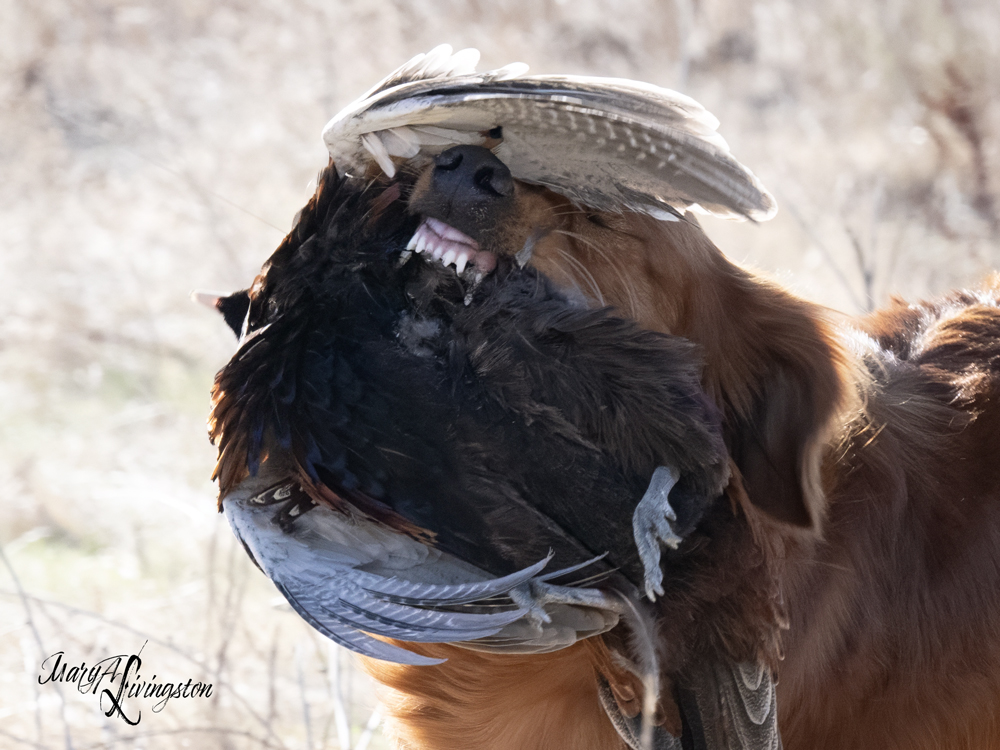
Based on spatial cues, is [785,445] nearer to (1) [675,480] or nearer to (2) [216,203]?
(1) [675,480]

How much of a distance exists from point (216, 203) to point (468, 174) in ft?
17.9

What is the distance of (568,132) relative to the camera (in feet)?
5.35

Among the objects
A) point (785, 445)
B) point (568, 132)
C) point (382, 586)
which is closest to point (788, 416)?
point (785, 445)

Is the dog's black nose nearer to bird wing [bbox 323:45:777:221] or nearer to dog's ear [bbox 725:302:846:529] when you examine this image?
bird wing [bbox 323:45:777:221]

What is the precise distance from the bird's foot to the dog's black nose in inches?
21.8

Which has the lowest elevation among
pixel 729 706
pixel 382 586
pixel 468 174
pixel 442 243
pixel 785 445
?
pixel 729 706

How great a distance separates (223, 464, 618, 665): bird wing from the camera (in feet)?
5.44

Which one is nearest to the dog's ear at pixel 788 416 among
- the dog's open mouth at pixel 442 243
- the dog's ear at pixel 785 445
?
the dog's ear at pixel 785 445

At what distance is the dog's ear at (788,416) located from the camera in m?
2.00

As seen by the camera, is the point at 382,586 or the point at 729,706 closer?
the point at 382,586

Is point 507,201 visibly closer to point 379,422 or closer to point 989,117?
point 379,422

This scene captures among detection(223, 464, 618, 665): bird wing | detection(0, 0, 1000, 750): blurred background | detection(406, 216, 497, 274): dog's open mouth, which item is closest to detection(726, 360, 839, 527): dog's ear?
detection(223, 464, 618, 665): bird wing

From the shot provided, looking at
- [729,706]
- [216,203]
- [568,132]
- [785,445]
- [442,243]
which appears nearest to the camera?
[568,132]

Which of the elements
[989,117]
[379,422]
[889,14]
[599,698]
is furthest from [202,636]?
[889,14]
